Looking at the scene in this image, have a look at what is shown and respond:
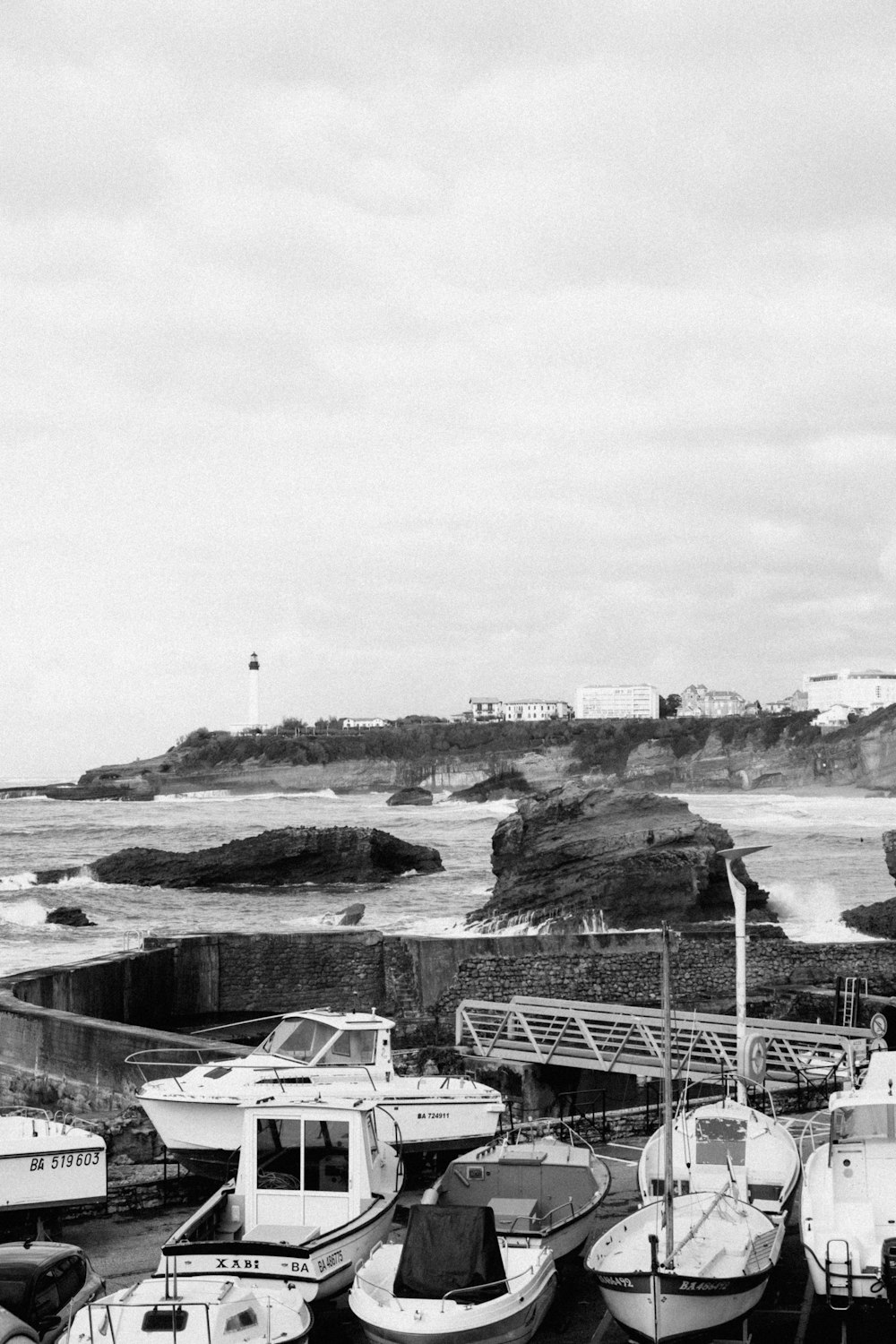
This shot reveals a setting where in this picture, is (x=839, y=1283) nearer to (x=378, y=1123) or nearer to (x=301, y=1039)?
(x=378, y=1123)

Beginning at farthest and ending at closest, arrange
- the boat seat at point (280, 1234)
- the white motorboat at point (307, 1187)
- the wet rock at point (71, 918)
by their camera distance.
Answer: the wet rock at point (71, 918), the white motorboat at point (307, 1187), the boat seat at point (280, 1234)

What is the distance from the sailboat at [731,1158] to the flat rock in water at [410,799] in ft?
366

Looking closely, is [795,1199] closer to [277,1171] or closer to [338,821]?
[277,1171]

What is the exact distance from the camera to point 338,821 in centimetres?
9294

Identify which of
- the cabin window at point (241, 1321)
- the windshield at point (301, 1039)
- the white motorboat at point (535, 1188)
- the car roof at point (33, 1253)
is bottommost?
the white motorboat at point (535, 1188)

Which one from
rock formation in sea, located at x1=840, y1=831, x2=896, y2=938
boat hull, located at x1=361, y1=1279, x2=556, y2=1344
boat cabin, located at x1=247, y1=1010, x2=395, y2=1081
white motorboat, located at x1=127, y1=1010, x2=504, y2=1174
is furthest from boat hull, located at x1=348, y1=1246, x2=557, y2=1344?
rock formation in sea, located at x1=840, y1=831, x2=896, y2=938

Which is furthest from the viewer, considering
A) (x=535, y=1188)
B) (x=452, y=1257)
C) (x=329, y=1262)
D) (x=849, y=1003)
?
(x=849, y=1003)

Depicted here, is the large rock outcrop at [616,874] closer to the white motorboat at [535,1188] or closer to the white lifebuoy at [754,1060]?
the white lifebuoy at [754,1060]

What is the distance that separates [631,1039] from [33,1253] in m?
10.2

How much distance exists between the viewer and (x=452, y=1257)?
7.85 m

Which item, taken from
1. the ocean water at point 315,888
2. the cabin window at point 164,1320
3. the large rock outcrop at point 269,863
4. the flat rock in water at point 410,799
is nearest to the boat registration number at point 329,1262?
the cabin window at point 164,1320

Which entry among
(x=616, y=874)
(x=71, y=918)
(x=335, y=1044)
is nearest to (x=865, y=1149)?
(x=335, y=1044)

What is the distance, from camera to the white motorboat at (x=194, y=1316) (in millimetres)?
7098

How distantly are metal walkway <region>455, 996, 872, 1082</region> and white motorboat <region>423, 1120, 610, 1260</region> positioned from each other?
433 centimetres
